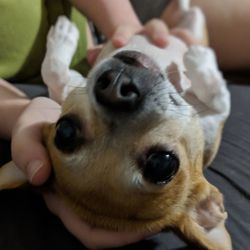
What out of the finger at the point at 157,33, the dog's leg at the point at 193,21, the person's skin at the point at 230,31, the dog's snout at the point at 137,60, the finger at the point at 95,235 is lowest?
the person's skin at the point at 230,31

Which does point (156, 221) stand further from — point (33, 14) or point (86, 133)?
point (33, 14)

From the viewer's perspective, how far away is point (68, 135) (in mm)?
1008

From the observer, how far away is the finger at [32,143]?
101 cm

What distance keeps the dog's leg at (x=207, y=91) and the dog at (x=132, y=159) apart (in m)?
0.22

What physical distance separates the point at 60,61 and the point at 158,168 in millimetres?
527

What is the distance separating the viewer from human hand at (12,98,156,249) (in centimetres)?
99

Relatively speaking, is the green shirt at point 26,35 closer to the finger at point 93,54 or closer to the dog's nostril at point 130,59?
the finger at point 93,54

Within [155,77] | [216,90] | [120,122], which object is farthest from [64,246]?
[216,90]

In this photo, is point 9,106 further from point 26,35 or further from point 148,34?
point 148,34

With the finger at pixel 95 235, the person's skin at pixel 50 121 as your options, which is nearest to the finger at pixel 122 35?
the person's skin at pixel 50 121

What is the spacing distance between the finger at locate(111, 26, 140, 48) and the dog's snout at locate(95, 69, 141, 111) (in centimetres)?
38

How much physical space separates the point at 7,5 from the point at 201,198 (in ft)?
2.38

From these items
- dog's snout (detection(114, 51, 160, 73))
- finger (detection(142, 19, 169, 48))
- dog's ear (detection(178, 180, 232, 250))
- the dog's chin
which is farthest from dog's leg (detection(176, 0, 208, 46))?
the dog's chin

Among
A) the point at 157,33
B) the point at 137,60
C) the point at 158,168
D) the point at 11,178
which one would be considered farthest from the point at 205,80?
the point at 11,178
